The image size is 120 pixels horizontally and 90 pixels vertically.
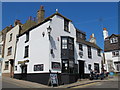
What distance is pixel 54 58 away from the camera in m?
16.9

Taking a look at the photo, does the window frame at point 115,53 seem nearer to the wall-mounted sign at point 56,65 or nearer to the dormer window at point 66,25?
the dormer window at point 66,25

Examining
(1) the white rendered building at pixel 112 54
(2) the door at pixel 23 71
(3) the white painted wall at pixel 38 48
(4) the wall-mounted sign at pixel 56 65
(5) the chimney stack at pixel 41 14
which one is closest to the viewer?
(4) the wall-mounted sign at pixel 56 65

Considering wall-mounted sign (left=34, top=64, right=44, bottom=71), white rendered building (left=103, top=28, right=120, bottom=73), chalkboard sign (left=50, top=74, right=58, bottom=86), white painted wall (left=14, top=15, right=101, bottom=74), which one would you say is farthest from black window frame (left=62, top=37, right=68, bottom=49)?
white rendered building (left=103, top=28, right=120, bottom=73)

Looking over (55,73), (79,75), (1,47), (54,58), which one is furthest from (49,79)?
(1,47)

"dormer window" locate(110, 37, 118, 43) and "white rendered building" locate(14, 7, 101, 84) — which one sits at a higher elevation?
"dormer window" locate(110, 37, 118, 43)

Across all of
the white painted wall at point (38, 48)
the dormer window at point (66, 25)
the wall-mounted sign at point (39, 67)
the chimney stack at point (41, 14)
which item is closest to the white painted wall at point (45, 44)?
the white painted wall at point (38, 48)

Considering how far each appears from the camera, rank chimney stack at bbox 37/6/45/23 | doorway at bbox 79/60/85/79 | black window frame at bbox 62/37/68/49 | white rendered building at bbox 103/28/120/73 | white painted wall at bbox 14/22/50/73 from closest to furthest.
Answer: white painted wall at bbox 14/22/50/73
black window frame at bbox 62/37/68/49
doorway at bbox 79/60/85/79
chimney stack at bbox 37/6/45/23
white rendered building at bbox 103/28/120/73

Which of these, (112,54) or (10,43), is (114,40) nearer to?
(112,54)

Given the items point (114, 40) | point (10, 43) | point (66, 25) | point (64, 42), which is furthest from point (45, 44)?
point (114, 40)

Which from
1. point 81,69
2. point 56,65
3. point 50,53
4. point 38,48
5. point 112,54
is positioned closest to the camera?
point 50,53

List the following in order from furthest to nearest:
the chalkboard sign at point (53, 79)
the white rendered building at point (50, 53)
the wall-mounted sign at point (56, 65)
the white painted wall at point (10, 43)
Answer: the white painted wall at point (10, 43) → the white rendered building at point (50, 53) → the wall-mounted sign at point (56, 65) → the chalkboard sign at point (53, 79)

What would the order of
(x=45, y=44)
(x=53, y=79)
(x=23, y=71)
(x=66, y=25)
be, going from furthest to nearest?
(x=23, y=71) < (x=66, y=25) < (x=45, y=44) < (x=53, y=79)

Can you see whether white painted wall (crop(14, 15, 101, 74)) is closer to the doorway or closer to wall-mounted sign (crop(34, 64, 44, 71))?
wall-mounted sign (crop(34, 64, 44, 71))

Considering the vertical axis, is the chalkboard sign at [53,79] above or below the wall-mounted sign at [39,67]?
below
